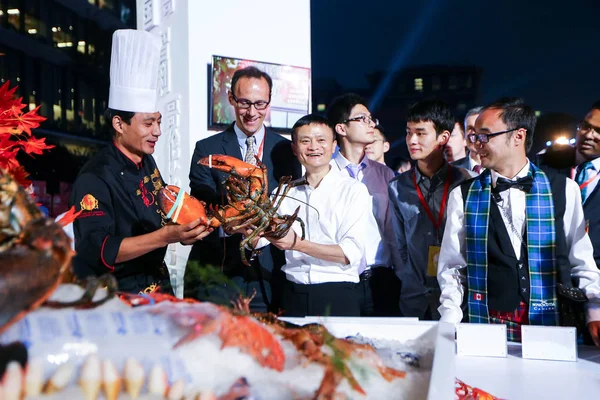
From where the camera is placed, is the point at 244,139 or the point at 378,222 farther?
the point at 378,222

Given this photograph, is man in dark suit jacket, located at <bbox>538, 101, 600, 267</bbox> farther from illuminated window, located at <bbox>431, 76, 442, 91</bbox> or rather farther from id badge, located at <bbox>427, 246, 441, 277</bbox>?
illuminated window, located at <bbox>431, 76, 442, 91</bbox>

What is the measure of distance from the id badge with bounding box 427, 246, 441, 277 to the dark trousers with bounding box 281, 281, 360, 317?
18.4 inches

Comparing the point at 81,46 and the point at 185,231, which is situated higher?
the point at 81,46

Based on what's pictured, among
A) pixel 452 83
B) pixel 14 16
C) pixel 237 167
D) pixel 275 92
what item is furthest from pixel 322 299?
pixel 452 83

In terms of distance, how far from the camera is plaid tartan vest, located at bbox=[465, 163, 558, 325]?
1938 mm

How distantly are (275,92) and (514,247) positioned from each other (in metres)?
2.69

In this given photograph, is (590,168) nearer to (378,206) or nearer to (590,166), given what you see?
(590,166)

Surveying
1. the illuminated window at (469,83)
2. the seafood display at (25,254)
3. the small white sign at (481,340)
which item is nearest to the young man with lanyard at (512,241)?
the small white sign at (481,340)

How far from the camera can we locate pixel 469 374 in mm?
1360

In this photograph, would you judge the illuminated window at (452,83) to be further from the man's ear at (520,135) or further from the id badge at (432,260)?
the man's ear at (520,135)

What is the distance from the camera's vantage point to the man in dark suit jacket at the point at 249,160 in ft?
8.42

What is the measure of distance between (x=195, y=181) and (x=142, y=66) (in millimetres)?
678

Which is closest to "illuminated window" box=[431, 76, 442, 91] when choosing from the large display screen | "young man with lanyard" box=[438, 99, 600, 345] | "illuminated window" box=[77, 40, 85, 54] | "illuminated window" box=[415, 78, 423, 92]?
"illuminated window" box=[415, 78, 423, 92]

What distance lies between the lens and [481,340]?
1.52 m
